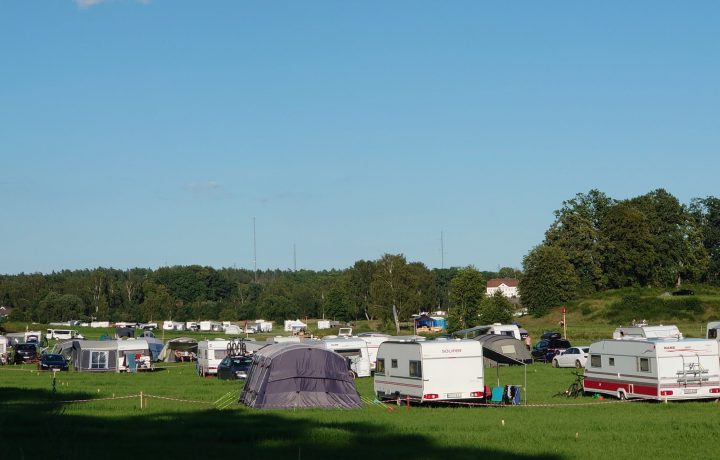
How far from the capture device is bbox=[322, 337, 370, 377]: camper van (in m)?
48.7

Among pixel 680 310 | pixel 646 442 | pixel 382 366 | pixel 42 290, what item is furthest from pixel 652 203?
pixel 42 290

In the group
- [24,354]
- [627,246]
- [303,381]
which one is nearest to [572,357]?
[303,381]

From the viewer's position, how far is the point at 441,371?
30.8 m

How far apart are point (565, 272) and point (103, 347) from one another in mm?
62263

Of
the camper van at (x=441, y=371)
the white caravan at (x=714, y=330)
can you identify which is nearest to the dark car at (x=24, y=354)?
the camper van at (x=441, y=371)

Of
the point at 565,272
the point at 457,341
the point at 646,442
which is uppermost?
the point at 565,272

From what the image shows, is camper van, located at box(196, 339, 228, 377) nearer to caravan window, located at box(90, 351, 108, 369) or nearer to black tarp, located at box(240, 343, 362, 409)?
caravan window, located at box(90, 351, 108, 369)

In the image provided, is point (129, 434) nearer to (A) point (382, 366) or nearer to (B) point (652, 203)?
(A) point (382, 366)

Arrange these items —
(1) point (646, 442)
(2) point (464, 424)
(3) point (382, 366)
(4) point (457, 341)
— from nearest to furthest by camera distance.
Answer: (1) point (646, 442), (2) point (464, 424), (4) point (457, 341), (3) point (382, 366)

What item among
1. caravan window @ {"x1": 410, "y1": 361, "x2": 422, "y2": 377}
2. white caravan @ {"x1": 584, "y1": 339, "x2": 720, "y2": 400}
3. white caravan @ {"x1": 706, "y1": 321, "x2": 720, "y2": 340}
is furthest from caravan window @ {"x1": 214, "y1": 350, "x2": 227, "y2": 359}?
white caravan @ {"x1": 706, "y1": 321, "x2": 720, "y2": 340}

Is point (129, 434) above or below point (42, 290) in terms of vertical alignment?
below

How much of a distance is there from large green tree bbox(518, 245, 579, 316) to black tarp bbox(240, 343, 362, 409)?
245ft

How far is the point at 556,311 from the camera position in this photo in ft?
331

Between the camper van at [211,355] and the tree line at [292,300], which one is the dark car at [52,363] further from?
the tree line at [292,300]
